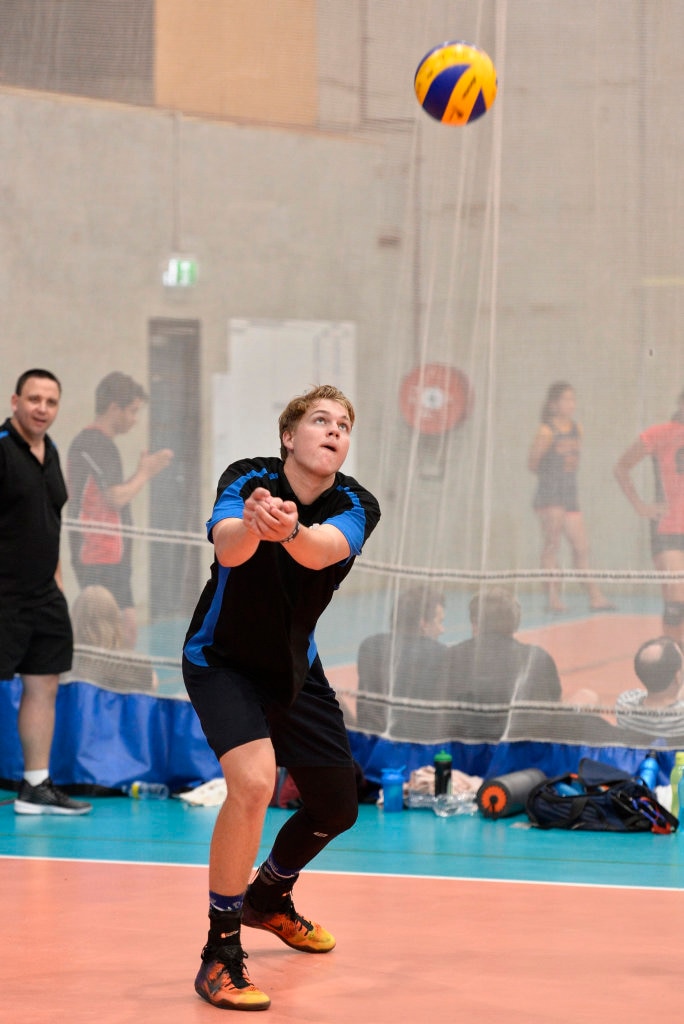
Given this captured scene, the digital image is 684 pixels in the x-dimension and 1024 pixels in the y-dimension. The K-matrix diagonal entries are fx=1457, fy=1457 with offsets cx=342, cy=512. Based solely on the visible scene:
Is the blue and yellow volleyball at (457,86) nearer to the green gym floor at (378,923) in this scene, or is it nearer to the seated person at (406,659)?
the seated person at (406,659)

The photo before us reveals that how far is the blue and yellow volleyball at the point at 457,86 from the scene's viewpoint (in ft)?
17.9

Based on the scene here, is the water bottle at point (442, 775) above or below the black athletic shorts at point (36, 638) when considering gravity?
below

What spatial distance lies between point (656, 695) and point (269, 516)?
3.63m

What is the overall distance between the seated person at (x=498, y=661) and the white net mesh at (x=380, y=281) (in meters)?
0.04

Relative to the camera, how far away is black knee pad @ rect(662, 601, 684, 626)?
6715 millimetres

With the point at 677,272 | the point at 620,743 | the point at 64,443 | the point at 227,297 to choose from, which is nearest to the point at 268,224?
the point at 227,297

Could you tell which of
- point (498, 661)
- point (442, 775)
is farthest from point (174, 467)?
point (442, 775)

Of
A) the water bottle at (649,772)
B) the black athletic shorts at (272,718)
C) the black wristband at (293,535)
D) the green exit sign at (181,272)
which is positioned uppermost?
the green exit sign at (181,272)

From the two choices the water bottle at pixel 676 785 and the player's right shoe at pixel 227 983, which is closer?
the player's right shoe at pixel 227 983

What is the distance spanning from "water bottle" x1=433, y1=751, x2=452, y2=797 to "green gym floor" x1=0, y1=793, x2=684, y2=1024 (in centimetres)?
13

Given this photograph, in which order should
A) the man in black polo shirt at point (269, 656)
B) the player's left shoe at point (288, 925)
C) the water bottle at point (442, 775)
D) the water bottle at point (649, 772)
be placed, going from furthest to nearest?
the water bottle at point (442, 775), the water bottle at point (649, 772), the player's left shoe at point (288, 925), the man in black polo shirt at point (269, 656)

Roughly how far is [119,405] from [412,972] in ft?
12.4

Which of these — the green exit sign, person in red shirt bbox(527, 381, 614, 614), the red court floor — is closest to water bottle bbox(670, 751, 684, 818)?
person in red shirt bbox(527, 381, 614, 614)

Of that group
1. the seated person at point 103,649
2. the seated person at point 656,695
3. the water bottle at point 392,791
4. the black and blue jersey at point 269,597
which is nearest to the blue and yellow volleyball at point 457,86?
the black and blue jersey at point 269,597
